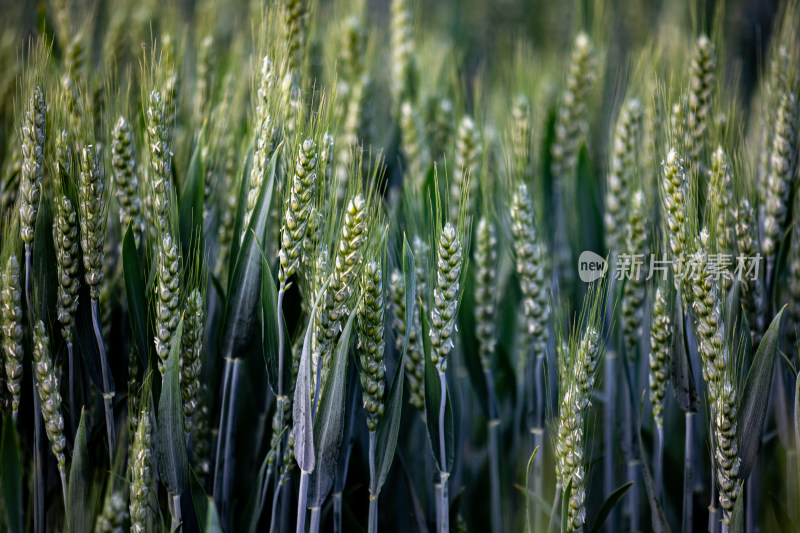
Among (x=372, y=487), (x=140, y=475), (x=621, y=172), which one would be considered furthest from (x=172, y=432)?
(x=621, y=172)

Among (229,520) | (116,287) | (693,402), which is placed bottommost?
(229,520)

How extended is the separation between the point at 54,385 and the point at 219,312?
27 centimetres

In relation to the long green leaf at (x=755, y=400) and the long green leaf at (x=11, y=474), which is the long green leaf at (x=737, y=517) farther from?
the long green leaf at (x=11, y=474)

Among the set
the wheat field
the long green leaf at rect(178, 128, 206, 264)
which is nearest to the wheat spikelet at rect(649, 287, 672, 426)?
the wheat field

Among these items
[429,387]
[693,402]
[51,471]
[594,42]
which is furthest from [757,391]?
[51,471]

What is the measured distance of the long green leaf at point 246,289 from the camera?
84cm

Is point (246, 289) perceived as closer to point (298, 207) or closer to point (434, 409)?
point (298, 207)

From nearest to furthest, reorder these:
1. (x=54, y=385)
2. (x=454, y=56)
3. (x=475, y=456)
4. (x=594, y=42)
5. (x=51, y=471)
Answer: (x=54, y=385), (x=51, y=471), (x=475, y=456), (x=594, y=42), (x=454, y=56)

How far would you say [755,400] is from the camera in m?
0.84

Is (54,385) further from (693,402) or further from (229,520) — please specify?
(693,402)

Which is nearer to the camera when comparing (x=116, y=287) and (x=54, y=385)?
(x=54, y=385)

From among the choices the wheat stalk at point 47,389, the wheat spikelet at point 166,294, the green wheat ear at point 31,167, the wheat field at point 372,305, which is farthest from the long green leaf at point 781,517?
the green wheat ear at point 31,167

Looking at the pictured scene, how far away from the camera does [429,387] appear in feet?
2.74

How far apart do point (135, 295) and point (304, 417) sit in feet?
0.97
